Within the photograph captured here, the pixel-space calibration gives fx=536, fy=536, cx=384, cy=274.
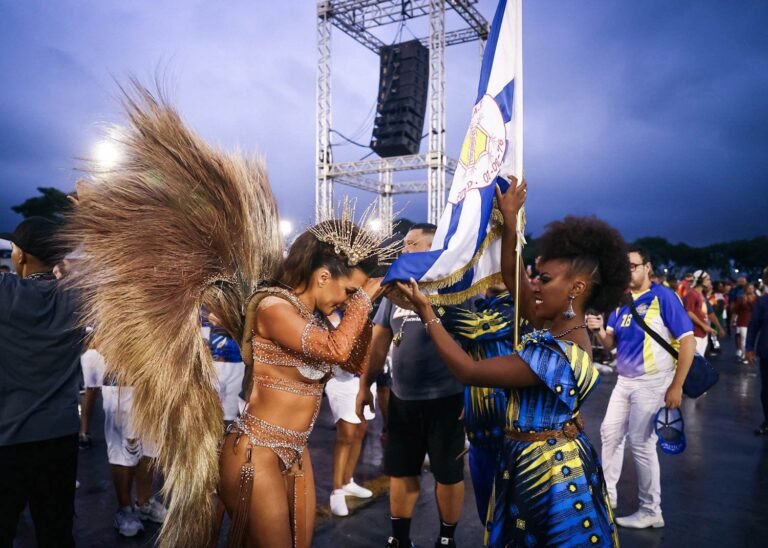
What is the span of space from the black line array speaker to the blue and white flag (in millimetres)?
19362

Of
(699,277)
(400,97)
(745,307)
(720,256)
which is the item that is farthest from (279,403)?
(720,256)

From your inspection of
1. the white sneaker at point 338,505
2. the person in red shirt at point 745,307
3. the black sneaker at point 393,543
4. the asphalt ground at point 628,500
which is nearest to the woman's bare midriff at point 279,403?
the black sneaker at point 393,543

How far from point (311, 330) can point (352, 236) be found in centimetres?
49

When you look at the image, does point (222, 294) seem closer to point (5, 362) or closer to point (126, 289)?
point (126, 289)

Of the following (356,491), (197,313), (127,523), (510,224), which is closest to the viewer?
(197,313)

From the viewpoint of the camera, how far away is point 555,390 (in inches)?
81.2

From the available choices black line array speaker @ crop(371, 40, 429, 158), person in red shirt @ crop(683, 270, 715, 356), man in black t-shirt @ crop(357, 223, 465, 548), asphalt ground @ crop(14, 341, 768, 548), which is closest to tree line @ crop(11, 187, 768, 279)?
black line array speaker @ crop(371, 40, 429, 158)

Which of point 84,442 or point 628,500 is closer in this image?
point 628,500

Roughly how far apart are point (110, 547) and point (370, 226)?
10.1 ft

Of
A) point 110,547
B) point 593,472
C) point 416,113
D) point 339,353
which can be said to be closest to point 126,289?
point 339,353

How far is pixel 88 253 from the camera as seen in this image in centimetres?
223

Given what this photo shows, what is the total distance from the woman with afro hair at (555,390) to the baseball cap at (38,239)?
6.50 feet

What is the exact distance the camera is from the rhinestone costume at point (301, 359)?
2.14 m

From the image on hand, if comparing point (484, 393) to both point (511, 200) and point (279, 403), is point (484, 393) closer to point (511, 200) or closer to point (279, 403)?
point (511, 200)
